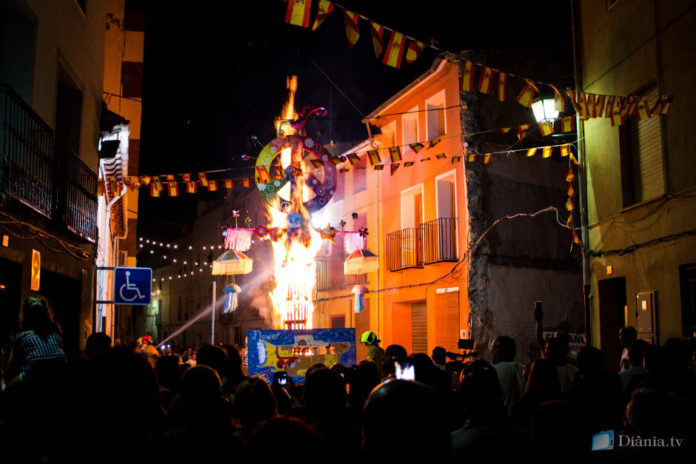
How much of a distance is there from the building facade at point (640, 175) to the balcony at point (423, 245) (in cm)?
755

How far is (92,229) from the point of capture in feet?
42.4

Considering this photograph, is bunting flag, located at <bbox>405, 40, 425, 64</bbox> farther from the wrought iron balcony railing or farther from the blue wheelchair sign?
the blue wheelchair sign

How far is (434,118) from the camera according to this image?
23047mm

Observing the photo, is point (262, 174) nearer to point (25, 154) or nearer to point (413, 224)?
point (413, 224)

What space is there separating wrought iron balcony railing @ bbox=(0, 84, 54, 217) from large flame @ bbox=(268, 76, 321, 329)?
517 inches

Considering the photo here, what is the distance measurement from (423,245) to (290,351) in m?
12.1

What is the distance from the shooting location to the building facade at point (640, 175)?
36.0 feet

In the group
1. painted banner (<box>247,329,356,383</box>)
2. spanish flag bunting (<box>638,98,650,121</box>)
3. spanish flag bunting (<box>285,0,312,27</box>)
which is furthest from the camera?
spanish flag bunting (<box>638,98,650,121</box>)

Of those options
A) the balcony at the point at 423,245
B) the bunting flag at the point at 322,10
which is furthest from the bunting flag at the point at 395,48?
the balcony at the point at 423,245

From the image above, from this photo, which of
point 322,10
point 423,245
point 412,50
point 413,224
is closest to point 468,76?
point 412,50

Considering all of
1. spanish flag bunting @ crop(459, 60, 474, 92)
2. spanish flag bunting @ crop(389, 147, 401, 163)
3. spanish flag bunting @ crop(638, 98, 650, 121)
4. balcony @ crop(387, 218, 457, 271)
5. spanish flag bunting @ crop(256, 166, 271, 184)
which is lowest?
balcony @ crop(387, 218, 457, 271)

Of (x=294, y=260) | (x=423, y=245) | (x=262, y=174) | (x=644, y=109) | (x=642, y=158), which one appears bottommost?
Result: (x=294, y=260)

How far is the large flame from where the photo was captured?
2352 cm

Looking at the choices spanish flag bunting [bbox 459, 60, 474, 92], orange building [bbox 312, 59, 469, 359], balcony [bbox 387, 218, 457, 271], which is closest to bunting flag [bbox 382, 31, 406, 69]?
spanish flag bunting [bbox 459, 60, 474, 92]
